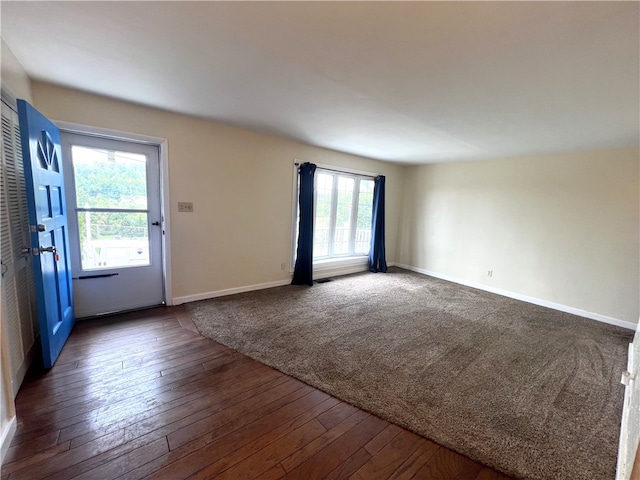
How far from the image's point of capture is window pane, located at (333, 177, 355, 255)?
16.8ft

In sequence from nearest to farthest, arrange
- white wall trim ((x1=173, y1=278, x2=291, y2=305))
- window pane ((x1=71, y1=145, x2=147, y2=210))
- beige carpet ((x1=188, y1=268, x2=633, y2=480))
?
1. beige carpet ((x1=188, y1=268, x2=633, y2=480))
2. window pane ((x1=71, y1=145, x2=147, y2=210))
3. white wall trim ((x1=173, y1=278, x2=291, y2=305))

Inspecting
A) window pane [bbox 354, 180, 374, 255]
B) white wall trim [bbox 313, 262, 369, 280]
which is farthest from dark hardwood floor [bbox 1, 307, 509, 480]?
window pane [bbox 354, 180, 374, 255]

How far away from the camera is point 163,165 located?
307cm

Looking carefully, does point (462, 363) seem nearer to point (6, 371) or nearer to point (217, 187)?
point (6, 371)

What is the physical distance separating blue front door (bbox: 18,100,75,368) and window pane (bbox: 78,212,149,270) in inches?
12.8

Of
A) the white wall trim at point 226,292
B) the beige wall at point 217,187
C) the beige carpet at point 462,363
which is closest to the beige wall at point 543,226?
the beige carpet at point 462,363

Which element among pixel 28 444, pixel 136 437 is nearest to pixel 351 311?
pixel 136 437

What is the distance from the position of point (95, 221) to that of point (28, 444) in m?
2.09

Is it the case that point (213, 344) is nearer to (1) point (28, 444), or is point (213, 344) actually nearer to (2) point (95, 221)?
(1) point (28, 444)

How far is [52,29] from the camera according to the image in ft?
5.15

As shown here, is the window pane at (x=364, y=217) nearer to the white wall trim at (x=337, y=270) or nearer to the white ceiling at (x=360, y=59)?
the white wall trim at (x=337, y=270)

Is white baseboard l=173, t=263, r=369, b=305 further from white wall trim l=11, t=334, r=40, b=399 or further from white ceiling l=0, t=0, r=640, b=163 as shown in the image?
white ceiling l=0, t=0, r=640, b=163

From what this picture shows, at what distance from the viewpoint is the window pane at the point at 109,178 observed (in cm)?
271

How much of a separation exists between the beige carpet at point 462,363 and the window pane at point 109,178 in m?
1.47
